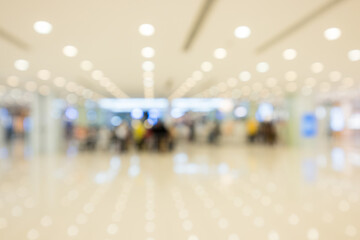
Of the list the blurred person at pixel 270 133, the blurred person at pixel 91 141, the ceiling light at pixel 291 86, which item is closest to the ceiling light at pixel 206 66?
the ceiling light at pixel 291 86

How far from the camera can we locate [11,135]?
2727 centimetres

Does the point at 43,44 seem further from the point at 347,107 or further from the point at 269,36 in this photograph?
the point at 347,107

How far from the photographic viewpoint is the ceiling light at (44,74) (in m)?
9.50

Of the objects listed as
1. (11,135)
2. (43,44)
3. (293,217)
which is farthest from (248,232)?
(11,135)

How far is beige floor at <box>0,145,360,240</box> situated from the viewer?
3359mm

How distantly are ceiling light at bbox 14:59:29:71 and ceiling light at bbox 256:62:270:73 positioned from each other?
7.74 m

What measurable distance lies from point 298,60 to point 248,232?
663cm

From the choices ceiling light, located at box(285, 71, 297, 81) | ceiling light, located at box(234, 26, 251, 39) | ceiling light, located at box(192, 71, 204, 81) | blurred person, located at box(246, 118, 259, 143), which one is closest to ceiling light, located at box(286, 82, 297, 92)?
ceiling light, located at box(285, 71, 297, 81)

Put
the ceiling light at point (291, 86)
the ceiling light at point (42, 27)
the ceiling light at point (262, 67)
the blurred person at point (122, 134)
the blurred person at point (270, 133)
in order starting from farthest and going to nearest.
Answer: the blurred person at point (270, 133), the ceiling light at point (291, 86), the blurred person at point (122, 134), the ceiling light at point (262, 67), the ceiling light at point (42, 27)

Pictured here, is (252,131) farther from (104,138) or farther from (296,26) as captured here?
(296,26)

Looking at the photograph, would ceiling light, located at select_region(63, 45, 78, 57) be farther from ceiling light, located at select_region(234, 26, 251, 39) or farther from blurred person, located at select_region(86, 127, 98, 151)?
blurred person, located at select_region(86, 127, 98, 151)

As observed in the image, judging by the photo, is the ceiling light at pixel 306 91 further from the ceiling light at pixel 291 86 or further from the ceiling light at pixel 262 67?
the ceiling light at pixel 262 67

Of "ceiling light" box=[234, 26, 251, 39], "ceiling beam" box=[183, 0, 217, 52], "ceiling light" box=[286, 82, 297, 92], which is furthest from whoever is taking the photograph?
"ceiling light" box=[286, 82, 297, 92]

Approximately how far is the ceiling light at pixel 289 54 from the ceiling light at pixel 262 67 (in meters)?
0.90
